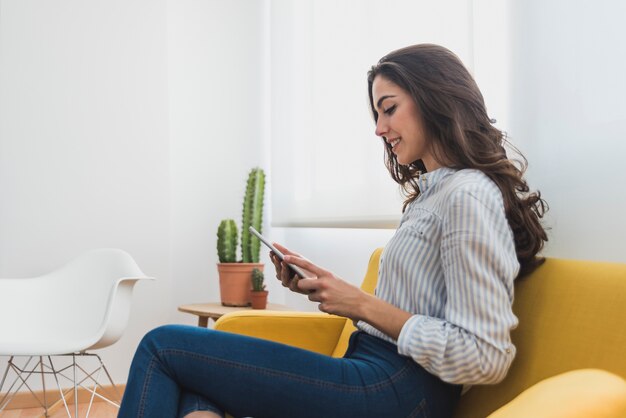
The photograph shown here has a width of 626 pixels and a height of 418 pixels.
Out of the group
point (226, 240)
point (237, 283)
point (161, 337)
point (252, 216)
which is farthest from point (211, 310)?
point (161, 337)

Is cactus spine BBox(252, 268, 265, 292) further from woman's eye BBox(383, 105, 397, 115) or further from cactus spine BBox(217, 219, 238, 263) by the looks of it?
woman's eye BBox(383, 105, 397, 115)

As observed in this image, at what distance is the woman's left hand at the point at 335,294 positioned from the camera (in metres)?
1.31

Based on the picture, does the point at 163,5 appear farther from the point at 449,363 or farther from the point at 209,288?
the point at 449,363

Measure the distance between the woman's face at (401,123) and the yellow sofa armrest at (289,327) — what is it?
1.97 ft

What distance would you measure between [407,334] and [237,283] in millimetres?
1978

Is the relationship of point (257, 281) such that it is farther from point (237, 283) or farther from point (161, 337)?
point (161, 337)

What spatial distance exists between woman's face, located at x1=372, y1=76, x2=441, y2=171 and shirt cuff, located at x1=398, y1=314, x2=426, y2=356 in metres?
0.40

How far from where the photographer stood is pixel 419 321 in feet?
4.05

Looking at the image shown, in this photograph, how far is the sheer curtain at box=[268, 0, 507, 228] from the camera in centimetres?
206

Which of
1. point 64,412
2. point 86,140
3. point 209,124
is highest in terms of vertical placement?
point 209,124

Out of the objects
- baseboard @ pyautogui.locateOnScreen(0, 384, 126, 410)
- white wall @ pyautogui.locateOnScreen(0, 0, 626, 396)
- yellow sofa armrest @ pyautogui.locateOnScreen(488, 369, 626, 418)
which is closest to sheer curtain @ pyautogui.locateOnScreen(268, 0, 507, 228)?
white wall @ pyautogui.locateOnScreen(0, 0, 626, 396)

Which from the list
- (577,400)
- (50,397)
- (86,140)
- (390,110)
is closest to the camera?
(577,400)

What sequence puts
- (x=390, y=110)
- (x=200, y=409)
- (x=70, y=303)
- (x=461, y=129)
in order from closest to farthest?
1. (x=200, y=409)
2. (x=461, y=129)
3. (x=390, y=110)
4. (x=70, y=303)

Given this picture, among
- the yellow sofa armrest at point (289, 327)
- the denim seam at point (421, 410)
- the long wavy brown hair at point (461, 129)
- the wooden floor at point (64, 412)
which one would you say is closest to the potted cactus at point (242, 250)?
the wooden floor at point (64, 412)
